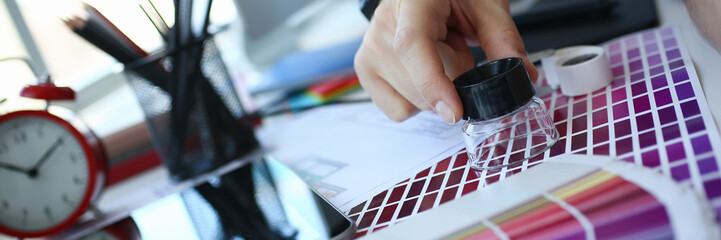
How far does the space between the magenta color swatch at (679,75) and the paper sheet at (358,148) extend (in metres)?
0.21

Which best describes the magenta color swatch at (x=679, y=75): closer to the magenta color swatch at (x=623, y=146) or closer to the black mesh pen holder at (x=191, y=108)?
the magenta color swatch at (x=623, y=146)

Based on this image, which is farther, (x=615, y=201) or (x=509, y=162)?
(x=509, y=162)

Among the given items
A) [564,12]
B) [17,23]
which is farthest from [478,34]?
[17,23]

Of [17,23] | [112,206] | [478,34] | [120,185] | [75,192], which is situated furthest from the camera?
[17,23]

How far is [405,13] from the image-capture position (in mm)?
566

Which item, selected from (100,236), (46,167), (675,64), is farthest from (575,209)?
(46,167)

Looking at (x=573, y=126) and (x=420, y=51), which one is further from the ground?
(x=420, y=51)

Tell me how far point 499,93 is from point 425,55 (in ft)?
0.31

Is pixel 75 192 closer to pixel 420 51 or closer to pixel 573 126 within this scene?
pixel 420 51

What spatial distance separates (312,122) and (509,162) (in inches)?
19.6

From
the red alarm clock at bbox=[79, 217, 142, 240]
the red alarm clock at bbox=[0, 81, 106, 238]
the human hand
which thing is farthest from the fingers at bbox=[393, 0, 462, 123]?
the red alarm clock at bbox=[0, 81, 106, 238]

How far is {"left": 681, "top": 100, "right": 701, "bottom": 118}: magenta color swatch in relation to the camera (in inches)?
17.4

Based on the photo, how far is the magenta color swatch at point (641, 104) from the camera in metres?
0.49

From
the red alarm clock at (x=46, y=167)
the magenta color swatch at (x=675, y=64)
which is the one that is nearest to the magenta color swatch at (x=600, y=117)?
the magenta color swatch at (x=675, y=64)
